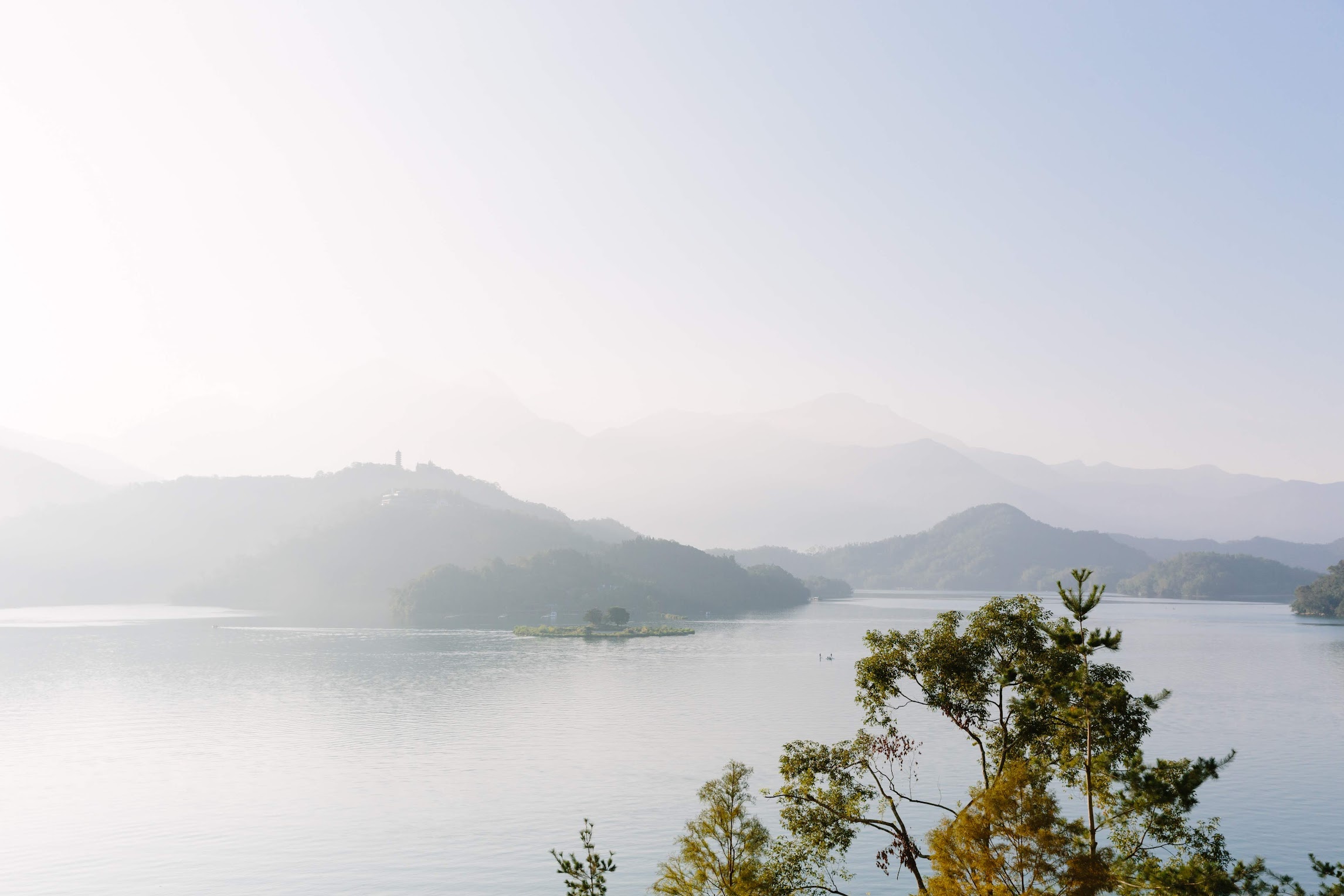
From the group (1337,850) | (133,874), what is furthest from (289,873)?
(1337,850)

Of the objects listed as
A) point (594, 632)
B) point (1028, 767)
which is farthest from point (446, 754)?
point (594, 632)

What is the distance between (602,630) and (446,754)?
9981cm

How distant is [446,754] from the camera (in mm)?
63969

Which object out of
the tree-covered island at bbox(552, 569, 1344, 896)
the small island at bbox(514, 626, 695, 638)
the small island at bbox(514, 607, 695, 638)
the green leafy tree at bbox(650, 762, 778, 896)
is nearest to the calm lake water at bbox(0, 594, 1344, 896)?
the green leafy tree at bbox(650, 762, 778, 896)

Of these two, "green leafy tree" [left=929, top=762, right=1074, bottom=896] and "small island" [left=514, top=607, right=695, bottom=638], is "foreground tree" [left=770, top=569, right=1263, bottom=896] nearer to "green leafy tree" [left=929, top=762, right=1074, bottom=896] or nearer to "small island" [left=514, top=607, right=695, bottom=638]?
"green leafy tree" [left=929, top=762, right=1074, bottom=896]

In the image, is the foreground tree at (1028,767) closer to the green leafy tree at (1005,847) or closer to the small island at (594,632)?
the green leafy tree at (1005,847)

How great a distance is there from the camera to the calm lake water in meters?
42.5

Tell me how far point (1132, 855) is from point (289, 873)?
113ft

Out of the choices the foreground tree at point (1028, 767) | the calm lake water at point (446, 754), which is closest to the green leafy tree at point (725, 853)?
the foreground tree at point (1028, 767)

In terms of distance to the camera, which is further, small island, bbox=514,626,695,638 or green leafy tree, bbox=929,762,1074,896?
small island, bbox=514,626,695,638

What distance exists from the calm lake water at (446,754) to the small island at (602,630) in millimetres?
27956

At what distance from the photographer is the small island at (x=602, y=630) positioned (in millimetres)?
156750

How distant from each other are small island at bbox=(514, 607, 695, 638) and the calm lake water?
91.7ft

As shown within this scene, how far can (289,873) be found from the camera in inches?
1619
